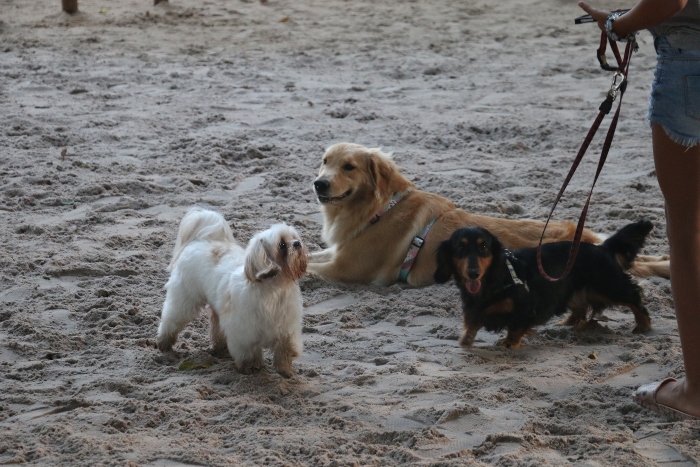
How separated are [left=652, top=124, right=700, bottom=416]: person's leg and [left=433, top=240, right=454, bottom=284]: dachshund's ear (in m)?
1.36

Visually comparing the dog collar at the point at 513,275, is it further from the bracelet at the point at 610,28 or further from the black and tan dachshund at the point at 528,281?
the bracelet at the point at 610,28

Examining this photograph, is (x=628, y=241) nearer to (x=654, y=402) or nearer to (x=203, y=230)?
(x=654, y=402)

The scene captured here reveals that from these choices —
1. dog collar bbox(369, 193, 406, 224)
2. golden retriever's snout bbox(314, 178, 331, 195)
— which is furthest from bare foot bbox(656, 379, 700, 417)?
golden retriever's snout bbox(314, 178, 331, 195)

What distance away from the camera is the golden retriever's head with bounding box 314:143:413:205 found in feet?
19.4

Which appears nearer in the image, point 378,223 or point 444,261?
point 444,261

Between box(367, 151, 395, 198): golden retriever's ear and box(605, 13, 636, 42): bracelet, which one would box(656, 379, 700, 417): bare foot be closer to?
box(605, 13, 636, 42): bracelet

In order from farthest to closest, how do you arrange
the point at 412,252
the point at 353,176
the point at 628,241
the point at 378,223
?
the point at 378,223 → the point at 353,176 → the point at 412,252 → the point at 628,241

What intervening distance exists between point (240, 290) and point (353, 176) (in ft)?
6.71

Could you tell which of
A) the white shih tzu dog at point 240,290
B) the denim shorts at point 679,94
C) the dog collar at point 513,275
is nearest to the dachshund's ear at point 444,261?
the dog collar at point 513,275

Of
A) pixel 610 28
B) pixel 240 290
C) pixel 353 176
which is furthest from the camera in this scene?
pixel 353 176

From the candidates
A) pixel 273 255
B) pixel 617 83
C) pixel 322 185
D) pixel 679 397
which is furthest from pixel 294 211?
pixel 679 397

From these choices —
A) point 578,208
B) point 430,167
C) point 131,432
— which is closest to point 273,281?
point 131,432

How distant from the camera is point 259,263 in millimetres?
3926

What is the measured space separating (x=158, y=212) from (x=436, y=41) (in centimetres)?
779
